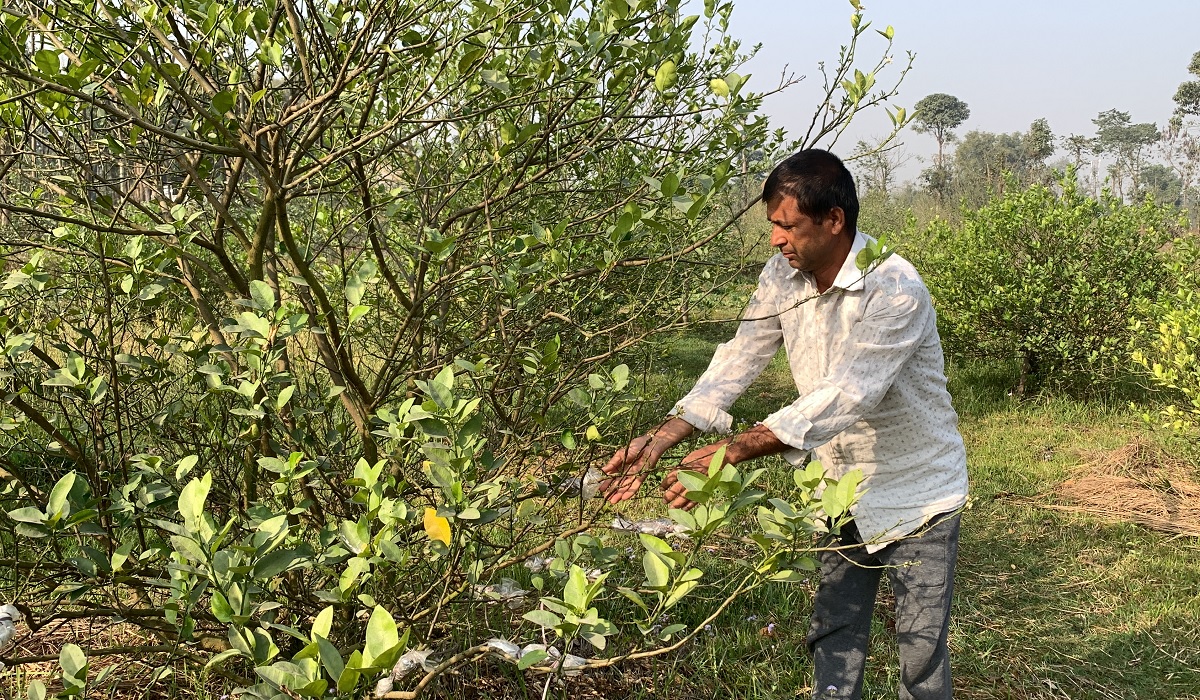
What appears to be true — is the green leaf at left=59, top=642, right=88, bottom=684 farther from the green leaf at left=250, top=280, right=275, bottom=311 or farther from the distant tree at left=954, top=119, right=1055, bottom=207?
the distant tree at left=954, top=119, right=1055, bottom=207

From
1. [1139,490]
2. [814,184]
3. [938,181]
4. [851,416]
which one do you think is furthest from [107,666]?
[938,181]

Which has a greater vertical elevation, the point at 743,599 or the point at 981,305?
the point at 981,305

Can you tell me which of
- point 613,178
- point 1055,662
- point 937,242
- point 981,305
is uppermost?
point 613,178

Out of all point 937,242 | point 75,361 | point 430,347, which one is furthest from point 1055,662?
point 937,242

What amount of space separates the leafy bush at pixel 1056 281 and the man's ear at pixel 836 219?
5.55 m

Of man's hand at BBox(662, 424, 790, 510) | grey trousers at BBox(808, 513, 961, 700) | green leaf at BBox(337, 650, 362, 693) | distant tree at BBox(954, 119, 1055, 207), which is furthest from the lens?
distant tree at BBox(954, 119, 1055, 207)

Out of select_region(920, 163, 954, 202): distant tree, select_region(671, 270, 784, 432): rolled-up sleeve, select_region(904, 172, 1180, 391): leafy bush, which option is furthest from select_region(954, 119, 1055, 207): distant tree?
select_region(671, 270, 784, 432): rolled-up sleeve

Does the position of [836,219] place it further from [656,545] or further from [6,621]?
[6,621]

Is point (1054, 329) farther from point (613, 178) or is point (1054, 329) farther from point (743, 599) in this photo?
point (613, 178)

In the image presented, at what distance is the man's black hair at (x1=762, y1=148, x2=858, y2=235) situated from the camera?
2041 millimetres

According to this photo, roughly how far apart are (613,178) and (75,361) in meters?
1.90

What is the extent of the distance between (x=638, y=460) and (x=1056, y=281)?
641 cm

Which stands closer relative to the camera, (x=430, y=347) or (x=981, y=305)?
(x=430, y=347)

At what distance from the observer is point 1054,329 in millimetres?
7039
